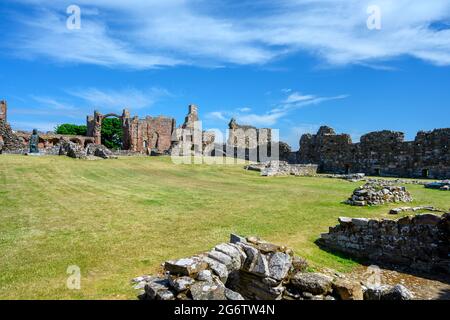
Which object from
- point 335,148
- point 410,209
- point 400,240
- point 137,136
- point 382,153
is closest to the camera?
point 400,240

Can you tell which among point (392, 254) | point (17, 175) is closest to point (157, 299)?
point (392, 254)

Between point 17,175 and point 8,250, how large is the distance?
43.9 ft

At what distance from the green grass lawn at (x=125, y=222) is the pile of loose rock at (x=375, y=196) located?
599mm

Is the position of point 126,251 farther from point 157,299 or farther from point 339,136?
point 339,136

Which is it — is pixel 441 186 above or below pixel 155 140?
below

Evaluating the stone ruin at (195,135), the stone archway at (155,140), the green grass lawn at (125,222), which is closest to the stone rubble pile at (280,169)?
the green grass lawn at (125,222)

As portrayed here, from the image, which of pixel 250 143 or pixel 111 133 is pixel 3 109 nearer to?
pixel 250 143

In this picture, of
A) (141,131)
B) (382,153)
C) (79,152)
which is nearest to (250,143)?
(382,153)

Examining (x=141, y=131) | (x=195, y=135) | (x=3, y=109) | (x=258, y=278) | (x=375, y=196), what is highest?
(x=3, y=109)

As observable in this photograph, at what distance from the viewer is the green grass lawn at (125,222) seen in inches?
292

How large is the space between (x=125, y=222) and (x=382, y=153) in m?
30.2

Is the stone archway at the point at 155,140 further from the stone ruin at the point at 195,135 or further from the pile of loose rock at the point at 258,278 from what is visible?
the pile of loose rock at the point at 258,278

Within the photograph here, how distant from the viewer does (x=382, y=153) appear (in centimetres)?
3466

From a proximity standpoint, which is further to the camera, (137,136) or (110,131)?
(110,131)
